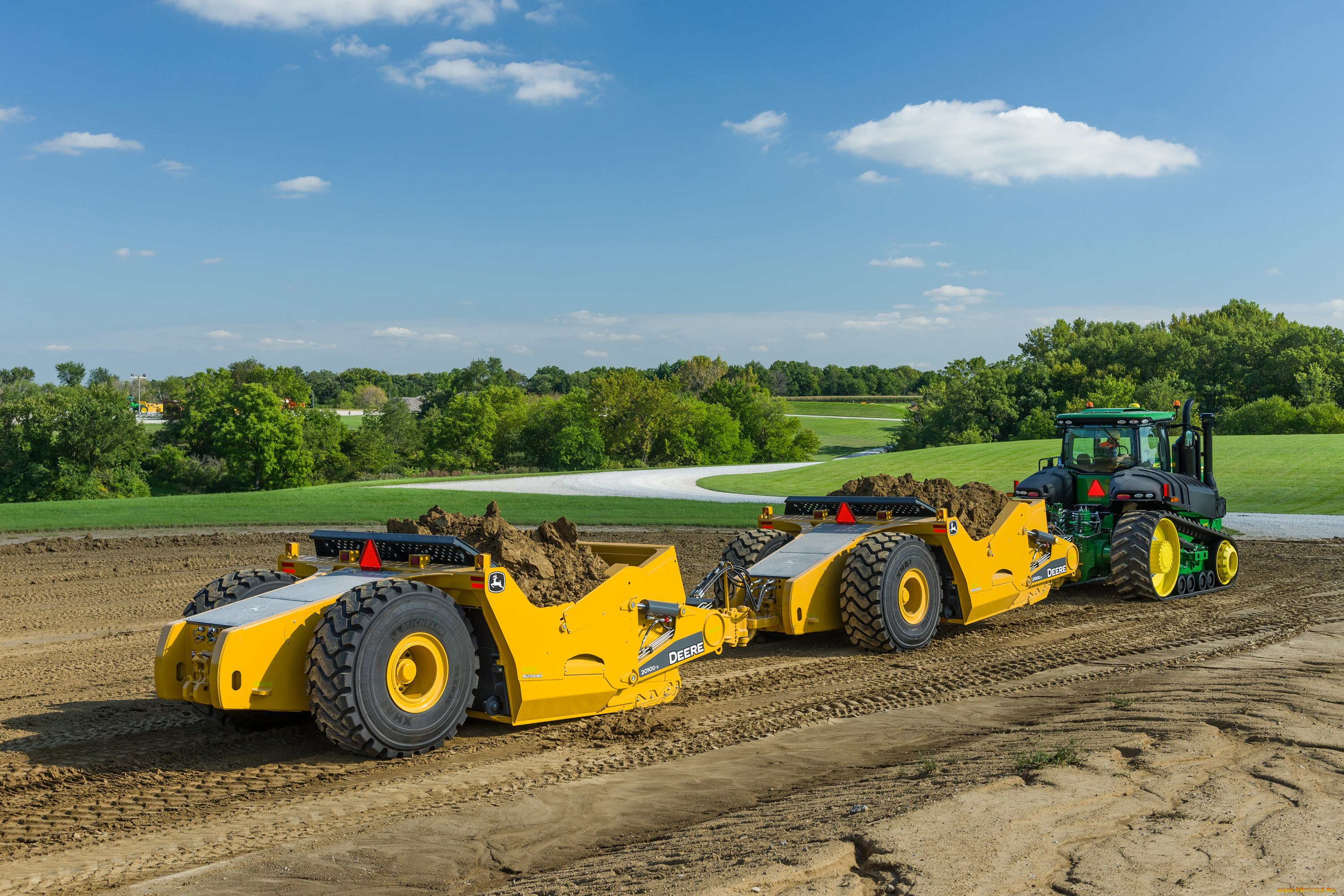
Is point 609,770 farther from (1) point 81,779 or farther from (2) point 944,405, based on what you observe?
(2) point 944,405

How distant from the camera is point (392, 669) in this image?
5945mm

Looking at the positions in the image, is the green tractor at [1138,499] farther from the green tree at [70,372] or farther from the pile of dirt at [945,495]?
Result: the green tree at [70,372]

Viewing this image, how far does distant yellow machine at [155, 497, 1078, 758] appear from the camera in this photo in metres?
5.81

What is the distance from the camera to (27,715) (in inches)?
291

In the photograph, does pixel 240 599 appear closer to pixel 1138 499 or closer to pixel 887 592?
pixel 887 592

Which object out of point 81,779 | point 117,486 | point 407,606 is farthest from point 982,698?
point 117,486

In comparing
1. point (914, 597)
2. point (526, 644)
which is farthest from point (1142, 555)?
point (526, 644)

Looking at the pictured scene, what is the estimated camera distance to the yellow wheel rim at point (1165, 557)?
1252cm

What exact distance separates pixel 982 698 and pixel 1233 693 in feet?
6.09

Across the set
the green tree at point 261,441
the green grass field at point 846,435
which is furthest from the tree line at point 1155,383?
the green tree at point 261,441

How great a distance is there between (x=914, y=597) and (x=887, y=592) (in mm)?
748

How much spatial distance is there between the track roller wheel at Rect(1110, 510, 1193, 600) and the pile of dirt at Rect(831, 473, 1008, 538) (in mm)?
2421

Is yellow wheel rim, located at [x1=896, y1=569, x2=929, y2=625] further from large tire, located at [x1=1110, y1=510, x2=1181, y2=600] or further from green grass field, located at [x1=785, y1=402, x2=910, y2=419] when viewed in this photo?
green grass field, located at [x1=785, y1=402, x2=910, y2=419]

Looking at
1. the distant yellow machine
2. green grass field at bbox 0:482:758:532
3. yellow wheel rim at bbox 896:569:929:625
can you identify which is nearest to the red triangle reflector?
the distant yellow machine
